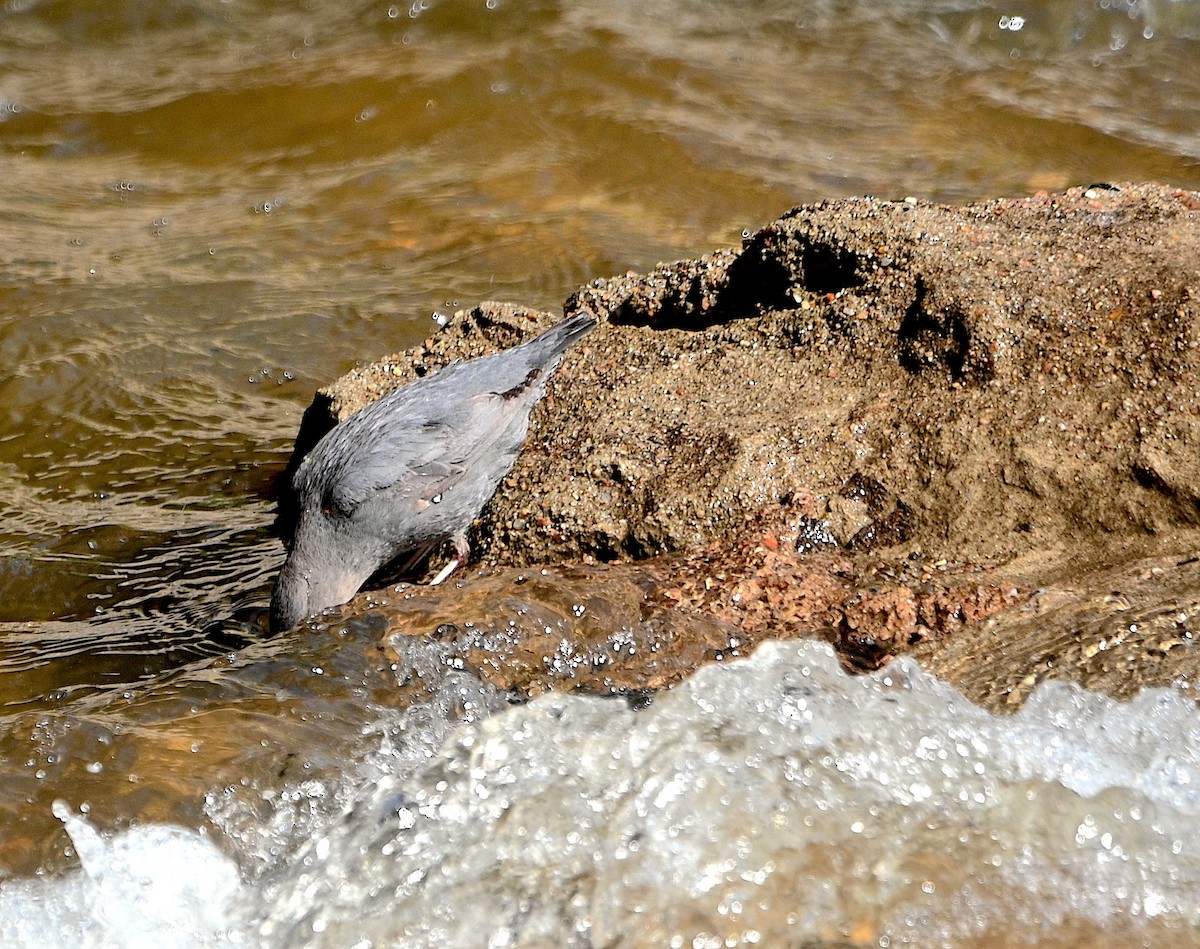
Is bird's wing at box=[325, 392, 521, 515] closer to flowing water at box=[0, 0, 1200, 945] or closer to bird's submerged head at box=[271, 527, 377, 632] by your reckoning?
bird's submerged head at box=[271, 527, 377, 632]

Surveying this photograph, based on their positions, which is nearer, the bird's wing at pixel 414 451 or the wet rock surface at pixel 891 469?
the wet rock surface at pixel 891 469

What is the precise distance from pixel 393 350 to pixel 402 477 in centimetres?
235

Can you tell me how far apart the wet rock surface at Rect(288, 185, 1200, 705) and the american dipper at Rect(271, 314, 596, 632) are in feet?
0.57

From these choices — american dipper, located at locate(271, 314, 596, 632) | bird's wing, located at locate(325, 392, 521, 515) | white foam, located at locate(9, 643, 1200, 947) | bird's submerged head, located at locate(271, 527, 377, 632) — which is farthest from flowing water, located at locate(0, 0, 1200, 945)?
bird's wing, located at locate(325, 392, 521, 515)

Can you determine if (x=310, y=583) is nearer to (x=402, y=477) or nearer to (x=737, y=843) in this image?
(x=402, y=477)

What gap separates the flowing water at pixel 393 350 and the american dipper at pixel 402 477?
398mm

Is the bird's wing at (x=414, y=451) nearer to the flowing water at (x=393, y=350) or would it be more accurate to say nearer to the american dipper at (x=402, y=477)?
the american dipper at (x=402, y=477)

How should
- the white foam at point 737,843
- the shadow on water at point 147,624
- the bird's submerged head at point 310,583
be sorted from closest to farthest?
the white foam at point 737,843
the shadow on water at point 147,624
the bird's submerged head at point 310,583

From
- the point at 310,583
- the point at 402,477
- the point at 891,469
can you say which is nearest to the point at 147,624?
the point at 310,583

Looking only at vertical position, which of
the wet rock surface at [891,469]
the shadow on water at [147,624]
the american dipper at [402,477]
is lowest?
the shadow on water at [147,624]

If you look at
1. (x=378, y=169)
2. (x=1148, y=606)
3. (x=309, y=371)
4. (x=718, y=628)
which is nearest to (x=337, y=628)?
(x=718, y=628)

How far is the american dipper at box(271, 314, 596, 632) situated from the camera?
4332 millimetres

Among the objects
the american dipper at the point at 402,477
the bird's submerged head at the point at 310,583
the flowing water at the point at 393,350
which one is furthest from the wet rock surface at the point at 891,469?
the bird's submerged head at the point at 310,583

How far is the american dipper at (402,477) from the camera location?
433 cm
